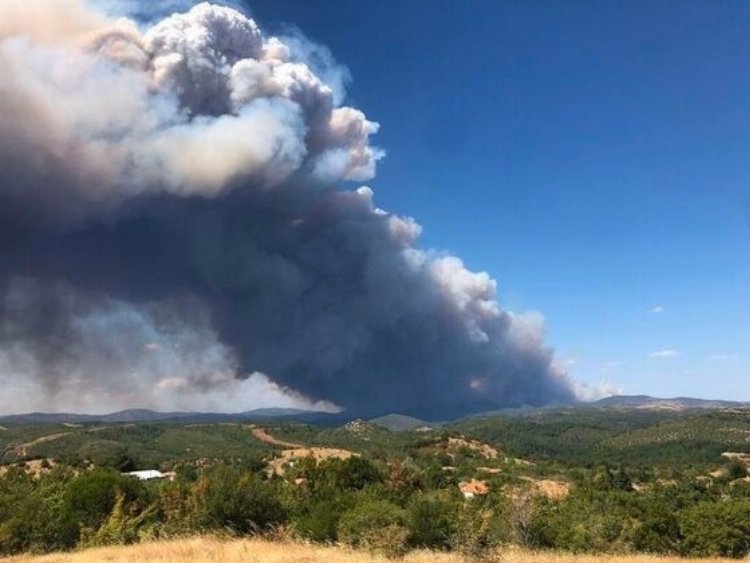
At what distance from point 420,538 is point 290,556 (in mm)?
9277

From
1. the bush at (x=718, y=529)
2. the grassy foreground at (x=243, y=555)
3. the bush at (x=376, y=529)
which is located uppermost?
the grassy foreground at (x=243, y=555)

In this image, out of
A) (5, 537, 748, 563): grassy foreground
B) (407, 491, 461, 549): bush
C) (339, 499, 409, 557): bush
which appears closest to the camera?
(5, 537, 748, 563): grassy foreground

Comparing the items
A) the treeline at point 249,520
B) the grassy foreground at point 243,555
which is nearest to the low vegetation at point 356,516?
the treeline at point 249,520

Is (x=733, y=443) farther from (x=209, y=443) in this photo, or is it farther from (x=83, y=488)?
(x=83, y=488)

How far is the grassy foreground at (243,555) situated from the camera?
13242 millimetres

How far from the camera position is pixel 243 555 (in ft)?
45.0

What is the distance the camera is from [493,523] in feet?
79.0

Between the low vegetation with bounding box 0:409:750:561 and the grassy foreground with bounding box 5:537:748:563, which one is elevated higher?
the grassy foreground with bounding box 5:537:748:563

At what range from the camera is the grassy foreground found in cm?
1324

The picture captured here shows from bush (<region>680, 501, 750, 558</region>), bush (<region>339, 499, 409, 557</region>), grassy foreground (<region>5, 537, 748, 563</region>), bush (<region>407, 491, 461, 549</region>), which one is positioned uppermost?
grassy foreground (<region>5, 537, 748, 563</region>)

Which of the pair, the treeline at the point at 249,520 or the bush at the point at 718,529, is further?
the bush at the point at 718,529

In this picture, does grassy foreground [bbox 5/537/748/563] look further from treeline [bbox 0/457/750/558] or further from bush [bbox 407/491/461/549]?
bush [bbox 407/491/461/549]

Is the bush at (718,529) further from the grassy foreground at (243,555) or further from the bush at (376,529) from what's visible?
the grassy foreground at (243,555)

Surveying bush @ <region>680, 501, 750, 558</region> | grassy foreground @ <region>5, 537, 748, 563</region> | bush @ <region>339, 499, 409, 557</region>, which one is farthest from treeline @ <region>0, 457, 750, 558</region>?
bush @ <region>680, 501, 750, 558</region>
